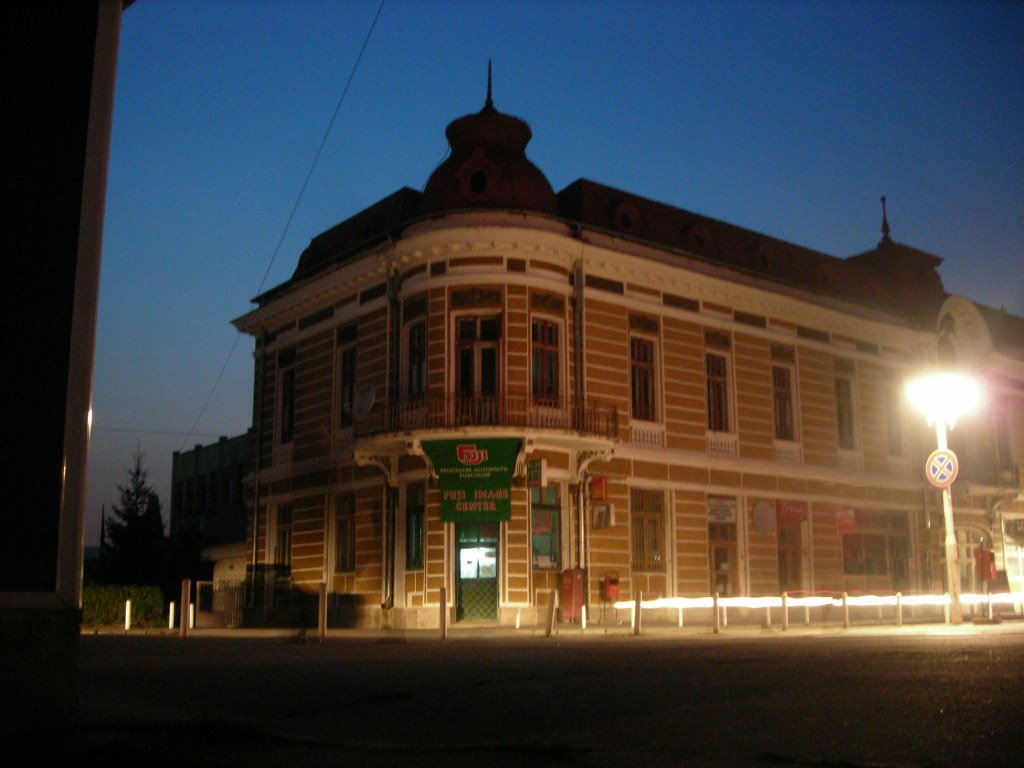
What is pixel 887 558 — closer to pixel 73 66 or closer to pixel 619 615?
pixel 619 615

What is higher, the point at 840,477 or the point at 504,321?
the point at 504,321

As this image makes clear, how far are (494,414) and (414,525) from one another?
145 inches

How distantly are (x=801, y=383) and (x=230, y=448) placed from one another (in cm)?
2791

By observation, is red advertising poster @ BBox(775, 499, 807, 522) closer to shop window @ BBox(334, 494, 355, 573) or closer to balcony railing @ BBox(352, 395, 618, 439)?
balcony railing @ BBox(352, 395, 618, 439)

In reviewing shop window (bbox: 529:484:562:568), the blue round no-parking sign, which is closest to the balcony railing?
shop window (bbox: 529:484:562:568)

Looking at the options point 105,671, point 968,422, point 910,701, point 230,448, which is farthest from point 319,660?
point 230,448

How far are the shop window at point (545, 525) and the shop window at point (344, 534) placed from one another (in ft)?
18.6

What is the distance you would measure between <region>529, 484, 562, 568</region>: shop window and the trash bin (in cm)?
156

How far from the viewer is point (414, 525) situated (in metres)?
27.7

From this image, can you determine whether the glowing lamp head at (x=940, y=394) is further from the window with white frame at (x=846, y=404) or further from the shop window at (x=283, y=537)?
the shop window at (x=283, y=537)

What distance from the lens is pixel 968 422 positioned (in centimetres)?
3938

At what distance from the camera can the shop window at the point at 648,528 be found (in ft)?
94.5

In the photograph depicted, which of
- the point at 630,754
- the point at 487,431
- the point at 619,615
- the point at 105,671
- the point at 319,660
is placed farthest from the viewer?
the point at 619,615

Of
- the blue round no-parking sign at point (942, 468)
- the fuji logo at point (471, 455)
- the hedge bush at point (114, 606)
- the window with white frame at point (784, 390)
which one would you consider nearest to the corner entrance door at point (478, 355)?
the fuji logo at point (471, 455)
